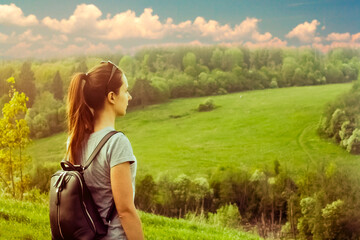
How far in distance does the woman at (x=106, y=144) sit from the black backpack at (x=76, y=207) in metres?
0.02

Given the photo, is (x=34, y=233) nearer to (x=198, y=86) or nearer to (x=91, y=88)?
(x=91, y=88)

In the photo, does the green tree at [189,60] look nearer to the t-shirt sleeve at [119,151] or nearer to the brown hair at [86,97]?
the brown hair at [86,97]

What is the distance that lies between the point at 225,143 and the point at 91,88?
7.66m

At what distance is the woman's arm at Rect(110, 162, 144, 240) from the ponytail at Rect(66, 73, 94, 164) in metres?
0.26

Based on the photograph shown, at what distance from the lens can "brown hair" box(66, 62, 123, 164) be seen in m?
1.83

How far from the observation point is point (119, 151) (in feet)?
5.52

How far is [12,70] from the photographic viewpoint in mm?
11094

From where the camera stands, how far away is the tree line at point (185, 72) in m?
9.79

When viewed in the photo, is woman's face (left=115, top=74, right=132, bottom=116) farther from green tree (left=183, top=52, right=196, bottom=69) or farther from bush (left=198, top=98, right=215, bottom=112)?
green tree (left=183, top=52, right=196, bottom=69)

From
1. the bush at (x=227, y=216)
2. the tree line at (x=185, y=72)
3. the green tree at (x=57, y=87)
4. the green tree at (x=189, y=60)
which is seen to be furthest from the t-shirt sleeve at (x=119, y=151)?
the green tree at (x=57, y=87)

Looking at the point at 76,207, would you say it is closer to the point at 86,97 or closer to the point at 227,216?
the point at 86,97

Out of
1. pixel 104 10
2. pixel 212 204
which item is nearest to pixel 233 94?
pixel 212 204

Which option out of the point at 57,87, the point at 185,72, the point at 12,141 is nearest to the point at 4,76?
the point at 57,87

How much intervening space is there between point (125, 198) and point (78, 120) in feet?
1.28
